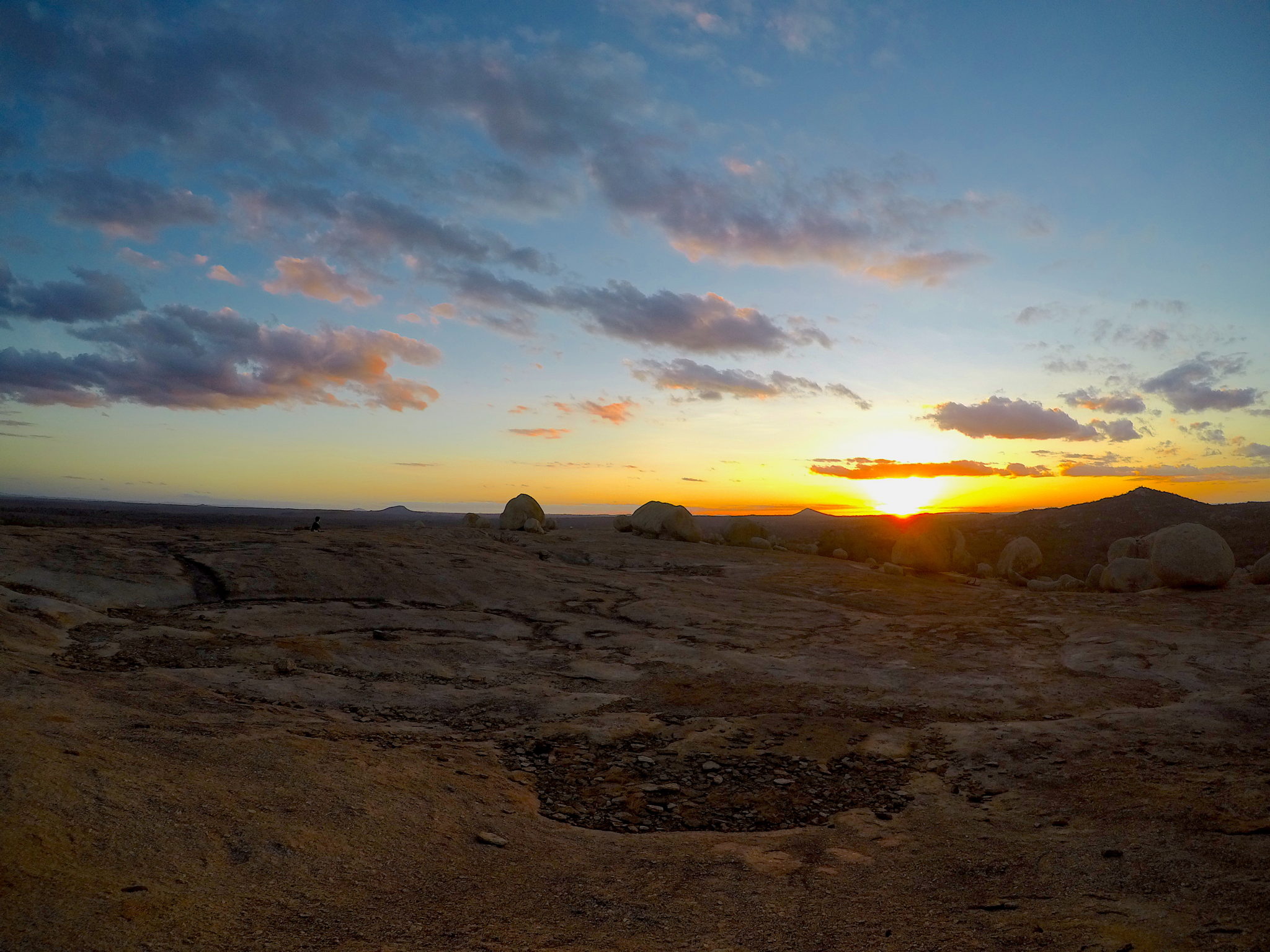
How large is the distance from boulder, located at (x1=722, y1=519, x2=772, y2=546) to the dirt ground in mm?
14292

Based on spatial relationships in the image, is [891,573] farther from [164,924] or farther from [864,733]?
[164,924]

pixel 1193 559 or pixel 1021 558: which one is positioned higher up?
pixel 1193 559

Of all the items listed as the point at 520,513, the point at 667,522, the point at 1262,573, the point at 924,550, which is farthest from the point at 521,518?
the point at 1262,573

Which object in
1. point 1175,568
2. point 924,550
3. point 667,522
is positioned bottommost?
point 924,550

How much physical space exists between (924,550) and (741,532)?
608 centimetres

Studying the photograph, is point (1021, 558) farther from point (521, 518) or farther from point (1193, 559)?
point (521, 518)

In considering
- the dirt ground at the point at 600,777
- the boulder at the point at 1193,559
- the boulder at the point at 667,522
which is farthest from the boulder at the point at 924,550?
the dirt ground at the point at 600,777

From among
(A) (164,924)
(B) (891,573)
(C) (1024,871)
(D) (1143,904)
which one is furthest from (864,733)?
(B) (891,573)

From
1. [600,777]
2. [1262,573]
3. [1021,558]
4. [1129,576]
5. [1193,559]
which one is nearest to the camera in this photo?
[600,777]

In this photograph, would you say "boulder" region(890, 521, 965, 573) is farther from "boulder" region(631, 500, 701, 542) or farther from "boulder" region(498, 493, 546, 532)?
"boulder" region(498, 493, 546, 532)

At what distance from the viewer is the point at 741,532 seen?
25297 mm

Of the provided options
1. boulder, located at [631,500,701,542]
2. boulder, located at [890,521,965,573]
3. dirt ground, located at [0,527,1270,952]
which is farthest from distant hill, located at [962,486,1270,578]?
dirt ground, located at [0,527,1270,952]

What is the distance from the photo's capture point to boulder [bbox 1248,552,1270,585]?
15.7 m

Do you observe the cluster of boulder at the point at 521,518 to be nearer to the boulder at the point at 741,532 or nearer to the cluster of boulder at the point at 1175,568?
the boulder at the point at 741,532
